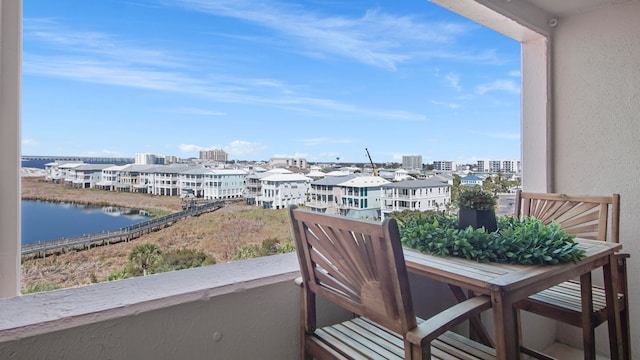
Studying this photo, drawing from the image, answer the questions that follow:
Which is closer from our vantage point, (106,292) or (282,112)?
(106,292)

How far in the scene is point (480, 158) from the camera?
7.75ft

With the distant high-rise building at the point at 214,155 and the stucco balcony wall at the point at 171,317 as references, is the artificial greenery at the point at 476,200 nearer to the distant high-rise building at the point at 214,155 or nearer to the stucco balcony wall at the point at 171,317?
the stucco balcony wall at the point at 171,317

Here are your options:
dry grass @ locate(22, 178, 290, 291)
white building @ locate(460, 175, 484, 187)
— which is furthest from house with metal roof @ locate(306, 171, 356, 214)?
white building @ locate(460, 175, 484, 187)

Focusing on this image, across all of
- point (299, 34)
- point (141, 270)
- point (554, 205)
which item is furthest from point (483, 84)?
point (141, 270)

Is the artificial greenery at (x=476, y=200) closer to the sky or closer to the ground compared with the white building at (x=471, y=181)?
closer to the ground

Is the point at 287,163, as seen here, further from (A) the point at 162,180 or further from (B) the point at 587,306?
(B) the point at 587,306

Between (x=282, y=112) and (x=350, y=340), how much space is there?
37.3 inches

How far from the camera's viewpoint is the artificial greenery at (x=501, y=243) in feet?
4.05

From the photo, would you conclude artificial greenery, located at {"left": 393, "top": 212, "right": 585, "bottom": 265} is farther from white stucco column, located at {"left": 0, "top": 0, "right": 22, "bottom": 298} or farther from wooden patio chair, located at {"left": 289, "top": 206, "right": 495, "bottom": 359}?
white stucco column, located at {"left": 0, "top": 0, "right": 22, "bottom": 298}

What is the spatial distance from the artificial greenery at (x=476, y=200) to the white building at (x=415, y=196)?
392 mm

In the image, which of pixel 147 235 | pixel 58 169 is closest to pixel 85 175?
pixel 58 169

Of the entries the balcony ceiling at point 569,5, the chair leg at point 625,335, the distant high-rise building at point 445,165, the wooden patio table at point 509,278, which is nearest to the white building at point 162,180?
the wooden patio table at point 509,278

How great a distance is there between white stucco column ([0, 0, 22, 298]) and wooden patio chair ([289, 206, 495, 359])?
0.79 metres

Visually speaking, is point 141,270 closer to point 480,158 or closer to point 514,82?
point 480,158
